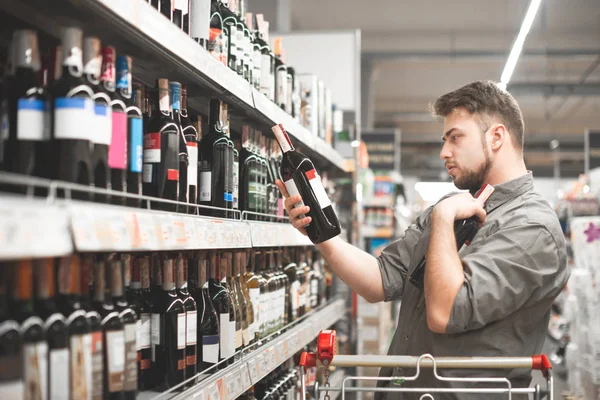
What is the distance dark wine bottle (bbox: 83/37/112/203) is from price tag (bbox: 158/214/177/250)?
0.56 ft

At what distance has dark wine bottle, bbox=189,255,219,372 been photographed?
2350 millimetres

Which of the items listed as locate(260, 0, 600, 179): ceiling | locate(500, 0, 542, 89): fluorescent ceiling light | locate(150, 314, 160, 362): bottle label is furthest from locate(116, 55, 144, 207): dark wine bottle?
locate(500, 0, 542, 89): fluorescent ceiling light

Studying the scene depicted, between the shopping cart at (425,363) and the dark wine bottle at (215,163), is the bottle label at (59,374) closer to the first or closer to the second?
the shopping cart at (425,363)

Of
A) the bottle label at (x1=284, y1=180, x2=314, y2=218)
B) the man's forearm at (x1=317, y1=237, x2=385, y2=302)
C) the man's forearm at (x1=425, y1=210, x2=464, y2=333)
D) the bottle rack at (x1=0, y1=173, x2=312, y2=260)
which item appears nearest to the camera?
the bottle rack at (x1=0, y1=173, x2=312, y2=260)

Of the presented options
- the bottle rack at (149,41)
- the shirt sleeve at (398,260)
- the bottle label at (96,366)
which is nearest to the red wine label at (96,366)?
the bottle label at (96,366)

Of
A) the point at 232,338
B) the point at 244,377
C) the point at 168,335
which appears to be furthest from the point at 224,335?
the point at 168,335

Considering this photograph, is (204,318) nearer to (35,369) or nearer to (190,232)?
(190,232)

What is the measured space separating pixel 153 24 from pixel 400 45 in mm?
12498

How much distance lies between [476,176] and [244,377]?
1.09m

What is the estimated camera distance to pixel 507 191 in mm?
2428

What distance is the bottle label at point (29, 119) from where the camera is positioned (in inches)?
58.0

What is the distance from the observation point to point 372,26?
1262cm

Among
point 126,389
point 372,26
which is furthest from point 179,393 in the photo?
point 372,26

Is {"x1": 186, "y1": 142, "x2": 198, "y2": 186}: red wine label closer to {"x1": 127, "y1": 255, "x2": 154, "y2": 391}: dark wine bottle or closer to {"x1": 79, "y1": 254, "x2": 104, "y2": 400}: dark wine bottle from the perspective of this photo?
{"x1": 127, "y1": 255, "x2": 154, "y2": 391}: dark wine bottle
